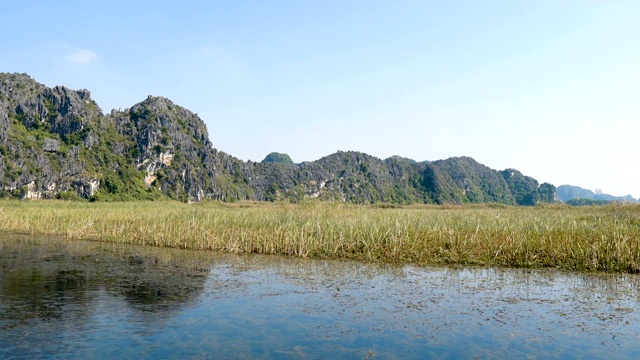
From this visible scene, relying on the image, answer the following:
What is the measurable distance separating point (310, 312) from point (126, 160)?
303ft

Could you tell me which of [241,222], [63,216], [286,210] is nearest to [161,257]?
[241,222]

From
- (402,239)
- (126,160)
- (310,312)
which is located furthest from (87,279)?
(126,160)

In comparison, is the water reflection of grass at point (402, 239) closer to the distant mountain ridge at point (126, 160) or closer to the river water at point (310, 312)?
the river water at point (310, 312)

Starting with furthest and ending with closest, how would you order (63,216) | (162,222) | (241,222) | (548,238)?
(63,216) < (162,222) < (241,222) < (548,238)

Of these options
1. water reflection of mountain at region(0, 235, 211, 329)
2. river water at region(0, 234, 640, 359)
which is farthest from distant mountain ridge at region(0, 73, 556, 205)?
river water at region(0, 234, 640, 359)

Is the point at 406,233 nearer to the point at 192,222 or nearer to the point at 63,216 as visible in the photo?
the point at 192,222

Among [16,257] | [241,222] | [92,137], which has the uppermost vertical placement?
[92,137]

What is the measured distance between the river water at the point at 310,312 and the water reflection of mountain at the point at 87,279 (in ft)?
0.16

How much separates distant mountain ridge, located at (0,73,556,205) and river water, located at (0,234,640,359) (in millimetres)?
37938

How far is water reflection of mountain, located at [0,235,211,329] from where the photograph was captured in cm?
845

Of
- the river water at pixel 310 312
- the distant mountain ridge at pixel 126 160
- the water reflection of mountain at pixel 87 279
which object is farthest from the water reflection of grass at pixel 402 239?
the distant mountain ridge at pixel 126 160

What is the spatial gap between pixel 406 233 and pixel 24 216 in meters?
20.6

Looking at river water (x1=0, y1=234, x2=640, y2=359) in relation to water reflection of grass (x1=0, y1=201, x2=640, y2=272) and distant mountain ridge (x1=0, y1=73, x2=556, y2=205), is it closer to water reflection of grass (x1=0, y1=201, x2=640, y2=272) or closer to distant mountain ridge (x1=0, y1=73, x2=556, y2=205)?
water reflection of grass (x1=0, y1=201, x2=640, y2=272)

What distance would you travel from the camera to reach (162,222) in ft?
65.3
